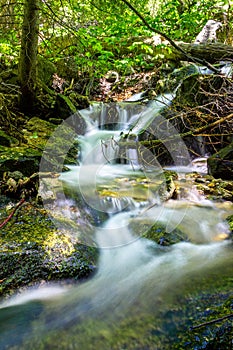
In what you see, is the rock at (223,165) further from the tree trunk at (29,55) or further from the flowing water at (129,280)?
the tree trunk at (29,55)

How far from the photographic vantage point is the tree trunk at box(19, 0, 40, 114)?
4.45 meters

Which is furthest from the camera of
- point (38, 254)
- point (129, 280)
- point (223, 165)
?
point (223, 165)

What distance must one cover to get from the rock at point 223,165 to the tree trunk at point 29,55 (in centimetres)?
402

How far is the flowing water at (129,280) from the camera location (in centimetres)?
155

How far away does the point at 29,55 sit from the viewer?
4918 millimetres

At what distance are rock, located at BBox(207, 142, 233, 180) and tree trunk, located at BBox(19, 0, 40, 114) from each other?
13.2 feet

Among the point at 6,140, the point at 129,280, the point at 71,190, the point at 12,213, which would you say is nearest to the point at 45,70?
the point at 6,140

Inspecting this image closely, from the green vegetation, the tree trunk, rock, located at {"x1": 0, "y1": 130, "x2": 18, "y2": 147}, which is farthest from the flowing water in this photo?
the tree trunk

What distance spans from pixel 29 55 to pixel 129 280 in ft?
15.0

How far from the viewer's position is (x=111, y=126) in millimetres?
7652

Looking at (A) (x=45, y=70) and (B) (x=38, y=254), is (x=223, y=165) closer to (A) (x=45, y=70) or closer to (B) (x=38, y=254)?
(B) (x=38, y=254)

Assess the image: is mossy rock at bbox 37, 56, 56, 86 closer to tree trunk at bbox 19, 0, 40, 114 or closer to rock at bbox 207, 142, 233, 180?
tree trunk at bbox 19, 0, 40, 114

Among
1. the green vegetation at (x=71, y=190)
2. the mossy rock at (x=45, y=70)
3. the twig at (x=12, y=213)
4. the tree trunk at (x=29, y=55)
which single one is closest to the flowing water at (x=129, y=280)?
the green vegetation at (x=71, y=190)

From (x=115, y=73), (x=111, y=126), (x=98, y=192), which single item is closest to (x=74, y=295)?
(x=98, y=192)
